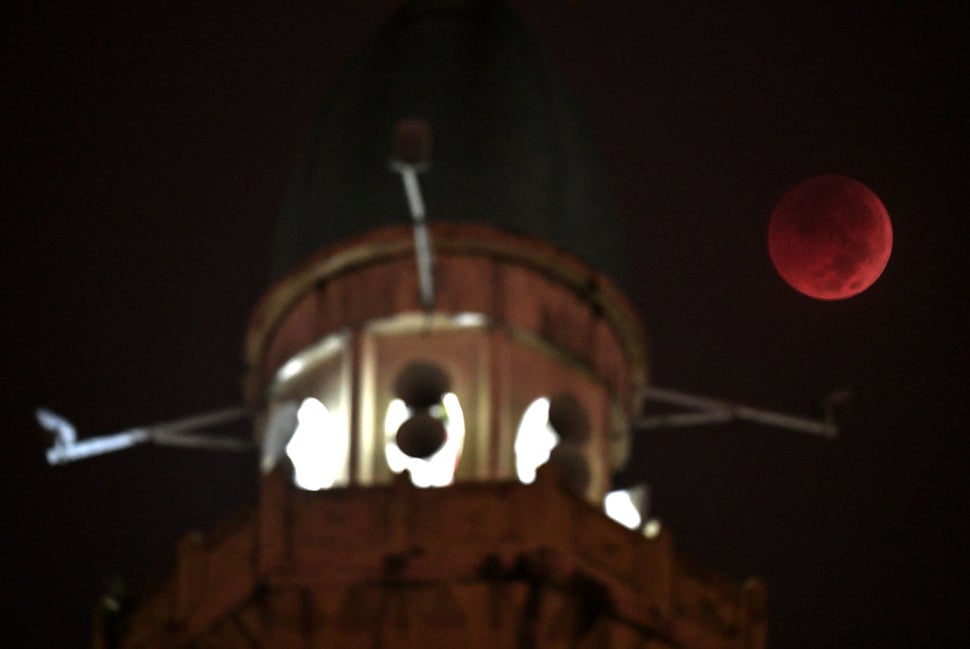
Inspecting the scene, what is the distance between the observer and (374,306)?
121ft

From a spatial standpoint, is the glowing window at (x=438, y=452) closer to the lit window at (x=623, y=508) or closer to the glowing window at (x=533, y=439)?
the glowing window at (x=533, y=439)

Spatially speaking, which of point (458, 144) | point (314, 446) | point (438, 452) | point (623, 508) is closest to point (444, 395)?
point (438, 452)

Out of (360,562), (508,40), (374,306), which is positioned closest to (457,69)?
(508,40)

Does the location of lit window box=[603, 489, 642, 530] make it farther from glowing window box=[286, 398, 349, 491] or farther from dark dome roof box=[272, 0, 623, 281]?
glowing window box=[286, 398, 349, 491]

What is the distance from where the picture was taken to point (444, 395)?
36594 mm

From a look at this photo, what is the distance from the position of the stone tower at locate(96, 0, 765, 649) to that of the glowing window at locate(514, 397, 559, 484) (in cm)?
4

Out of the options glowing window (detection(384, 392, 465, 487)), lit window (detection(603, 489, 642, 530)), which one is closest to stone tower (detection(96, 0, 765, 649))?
glowing window (detection(384, 392, 465, 487))

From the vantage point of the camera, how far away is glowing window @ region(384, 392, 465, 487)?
36.0 m

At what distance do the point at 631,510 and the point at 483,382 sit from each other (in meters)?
2.92

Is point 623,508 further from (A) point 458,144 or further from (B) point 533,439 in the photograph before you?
(A) point 458,144

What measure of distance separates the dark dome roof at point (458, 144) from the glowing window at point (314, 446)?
6.49 ft

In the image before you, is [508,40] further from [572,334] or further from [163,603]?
[163,603]

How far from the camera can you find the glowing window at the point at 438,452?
1419 inches

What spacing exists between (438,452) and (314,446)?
6.50 feet
